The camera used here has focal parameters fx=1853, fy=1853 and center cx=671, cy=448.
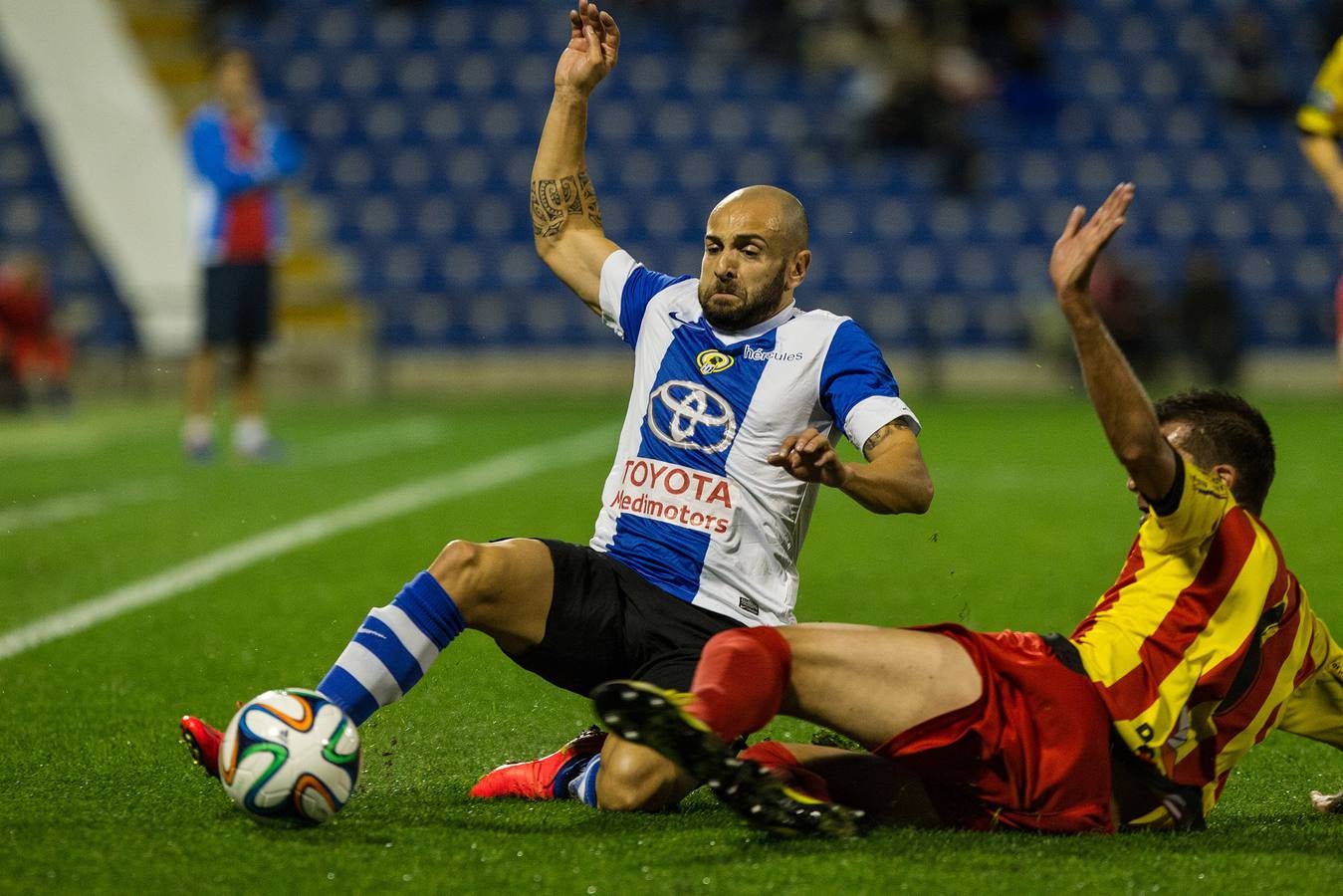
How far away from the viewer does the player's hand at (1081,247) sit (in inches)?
131

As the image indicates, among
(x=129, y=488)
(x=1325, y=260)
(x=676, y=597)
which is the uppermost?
(x=1325, y=260)

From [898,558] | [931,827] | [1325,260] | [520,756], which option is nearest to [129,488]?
[898,558]

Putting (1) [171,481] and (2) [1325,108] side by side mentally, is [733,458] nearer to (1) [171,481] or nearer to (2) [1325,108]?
(2) [1325,108]

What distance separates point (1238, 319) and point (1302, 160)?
3807 mm

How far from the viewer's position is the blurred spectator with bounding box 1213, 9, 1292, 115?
2105 cm

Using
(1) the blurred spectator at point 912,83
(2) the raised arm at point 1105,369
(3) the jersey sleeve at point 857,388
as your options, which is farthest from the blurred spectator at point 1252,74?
(2) the raised arm at point 1105,369

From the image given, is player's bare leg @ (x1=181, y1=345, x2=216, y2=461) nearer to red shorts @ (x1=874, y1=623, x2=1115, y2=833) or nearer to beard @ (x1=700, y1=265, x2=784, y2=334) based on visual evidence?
beard @ (x1=700, y1=265, x2=784, y2=334)

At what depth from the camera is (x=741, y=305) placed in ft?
14.0

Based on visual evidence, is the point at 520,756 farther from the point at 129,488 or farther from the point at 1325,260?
the point at 1325,260

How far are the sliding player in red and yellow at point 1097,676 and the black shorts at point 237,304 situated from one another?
896cm

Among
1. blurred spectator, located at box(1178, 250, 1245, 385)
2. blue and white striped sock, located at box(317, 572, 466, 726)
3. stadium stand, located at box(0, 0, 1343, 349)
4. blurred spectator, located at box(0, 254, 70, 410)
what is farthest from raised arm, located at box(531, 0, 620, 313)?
stadium stand, located at box(0, 0, 1343, 349)

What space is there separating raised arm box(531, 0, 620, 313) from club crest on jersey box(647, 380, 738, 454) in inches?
18.3

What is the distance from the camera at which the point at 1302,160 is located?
22.1m

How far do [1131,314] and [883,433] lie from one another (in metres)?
16.2
